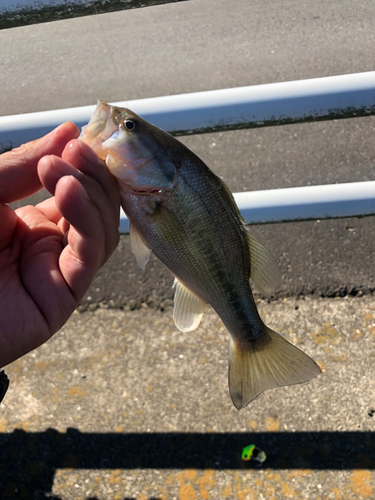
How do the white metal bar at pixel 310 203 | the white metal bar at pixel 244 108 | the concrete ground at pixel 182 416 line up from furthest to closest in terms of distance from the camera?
1. the concrete ground at pixel 182 416
2. the white metal bar at pixel 310 203
3. the white metal bar at pixel 244 108

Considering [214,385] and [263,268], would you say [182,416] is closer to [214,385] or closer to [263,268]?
[214,385]

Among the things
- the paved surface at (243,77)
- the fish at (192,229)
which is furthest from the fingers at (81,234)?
the paved surface at (243,77)

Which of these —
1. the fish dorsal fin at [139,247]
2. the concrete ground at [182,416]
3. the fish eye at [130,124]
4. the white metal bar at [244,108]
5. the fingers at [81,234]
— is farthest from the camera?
the concrete ground at [182,416]

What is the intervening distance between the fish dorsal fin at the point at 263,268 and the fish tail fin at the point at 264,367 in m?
0.23

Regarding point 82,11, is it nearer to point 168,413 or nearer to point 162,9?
point 168,413

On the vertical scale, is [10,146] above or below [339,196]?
above

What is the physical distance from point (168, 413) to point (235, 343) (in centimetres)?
92

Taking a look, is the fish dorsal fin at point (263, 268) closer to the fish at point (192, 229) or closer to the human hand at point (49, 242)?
the fish at point (192, 229)

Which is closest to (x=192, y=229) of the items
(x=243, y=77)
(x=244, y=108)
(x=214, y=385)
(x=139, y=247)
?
(x=139, y=247)

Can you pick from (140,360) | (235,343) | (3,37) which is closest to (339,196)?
(235,343)

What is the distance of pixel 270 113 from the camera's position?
202 centimetres

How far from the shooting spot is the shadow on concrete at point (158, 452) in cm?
245

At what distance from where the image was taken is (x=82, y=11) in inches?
71.9

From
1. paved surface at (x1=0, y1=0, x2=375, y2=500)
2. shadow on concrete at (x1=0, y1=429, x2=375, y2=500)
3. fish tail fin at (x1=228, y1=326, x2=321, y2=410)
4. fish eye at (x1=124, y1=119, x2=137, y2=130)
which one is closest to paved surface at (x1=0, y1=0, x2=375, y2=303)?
paved surface at (x1=0, y1=0, x2=375, y2=500)
